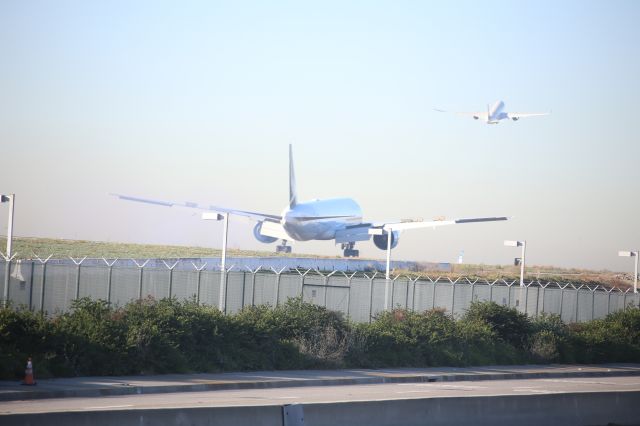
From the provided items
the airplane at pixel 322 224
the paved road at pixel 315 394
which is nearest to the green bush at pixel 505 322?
the paved road at pixel 315 394

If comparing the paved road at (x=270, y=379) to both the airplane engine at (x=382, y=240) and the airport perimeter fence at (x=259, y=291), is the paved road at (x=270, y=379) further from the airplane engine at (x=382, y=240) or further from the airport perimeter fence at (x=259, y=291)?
the airplane engine at (x=382, y=240)

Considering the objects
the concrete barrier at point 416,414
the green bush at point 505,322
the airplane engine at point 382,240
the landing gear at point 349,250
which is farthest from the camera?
the landing gear at point 349,250

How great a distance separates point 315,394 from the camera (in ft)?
57.2

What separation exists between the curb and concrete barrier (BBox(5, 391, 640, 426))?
17.0 ft

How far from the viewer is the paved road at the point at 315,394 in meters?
14.1

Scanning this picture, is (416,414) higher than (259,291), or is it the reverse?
(259,291)

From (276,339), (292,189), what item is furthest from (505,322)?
(292,189)

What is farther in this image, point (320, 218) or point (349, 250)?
point (349, 250)

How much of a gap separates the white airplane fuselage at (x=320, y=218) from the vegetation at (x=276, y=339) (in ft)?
128

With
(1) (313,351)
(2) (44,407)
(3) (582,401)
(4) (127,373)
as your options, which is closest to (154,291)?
(1) (313,351)

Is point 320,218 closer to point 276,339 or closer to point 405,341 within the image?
point 405,341

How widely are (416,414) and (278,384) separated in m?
7.08

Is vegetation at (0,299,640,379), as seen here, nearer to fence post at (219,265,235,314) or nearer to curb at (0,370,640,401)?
curb at (0,370,640,401)

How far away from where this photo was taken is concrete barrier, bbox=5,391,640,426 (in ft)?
33.4
